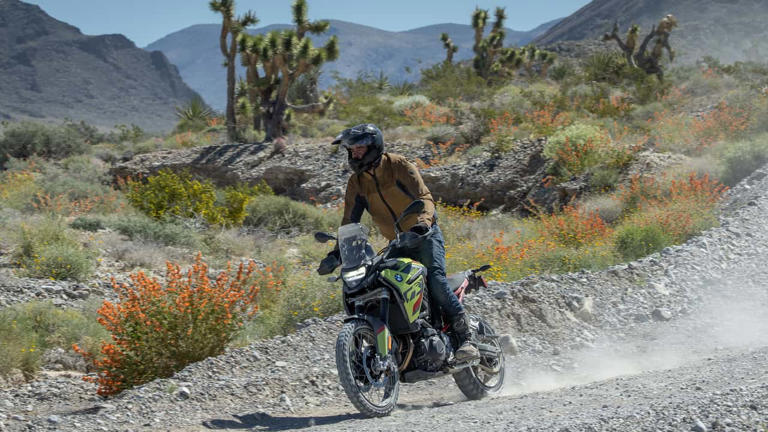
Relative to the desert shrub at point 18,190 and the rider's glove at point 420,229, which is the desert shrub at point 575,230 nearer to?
the rider's glove at point 420,229

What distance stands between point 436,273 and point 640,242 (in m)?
5.94

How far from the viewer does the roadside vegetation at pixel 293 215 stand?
22.5 ft

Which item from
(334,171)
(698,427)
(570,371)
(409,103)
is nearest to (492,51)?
(409,103)

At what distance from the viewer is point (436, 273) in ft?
17.5

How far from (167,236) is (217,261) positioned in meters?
1.81

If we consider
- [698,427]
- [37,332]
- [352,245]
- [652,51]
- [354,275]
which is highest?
[652,51]

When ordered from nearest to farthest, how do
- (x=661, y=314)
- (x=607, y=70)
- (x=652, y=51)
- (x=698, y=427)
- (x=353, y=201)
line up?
(x=698, y=427) < (x=353, y=201) < (x=661, y=314) < (x=607, y=70) < (x=652, y=51)

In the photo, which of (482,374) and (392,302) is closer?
(392,302)

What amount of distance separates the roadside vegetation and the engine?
2326 millimetres

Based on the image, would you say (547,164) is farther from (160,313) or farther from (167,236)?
(160,313)

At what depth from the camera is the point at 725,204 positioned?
11.9m

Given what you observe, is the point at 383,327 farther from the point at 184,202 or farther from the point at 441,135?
the point at 441,135

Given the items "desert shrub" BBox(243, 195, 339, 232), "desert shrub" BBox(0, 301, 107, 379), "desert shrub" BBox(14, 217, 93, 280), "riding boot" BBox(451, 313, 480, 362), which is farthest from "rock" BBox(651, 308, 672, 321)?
"desert shrub" BBox(243, 195, 339, 232)

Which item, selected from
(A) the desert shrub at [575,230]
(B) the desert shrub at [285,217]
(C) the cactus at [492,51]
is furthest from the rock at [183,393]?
(C) the cactus at [492,51]
